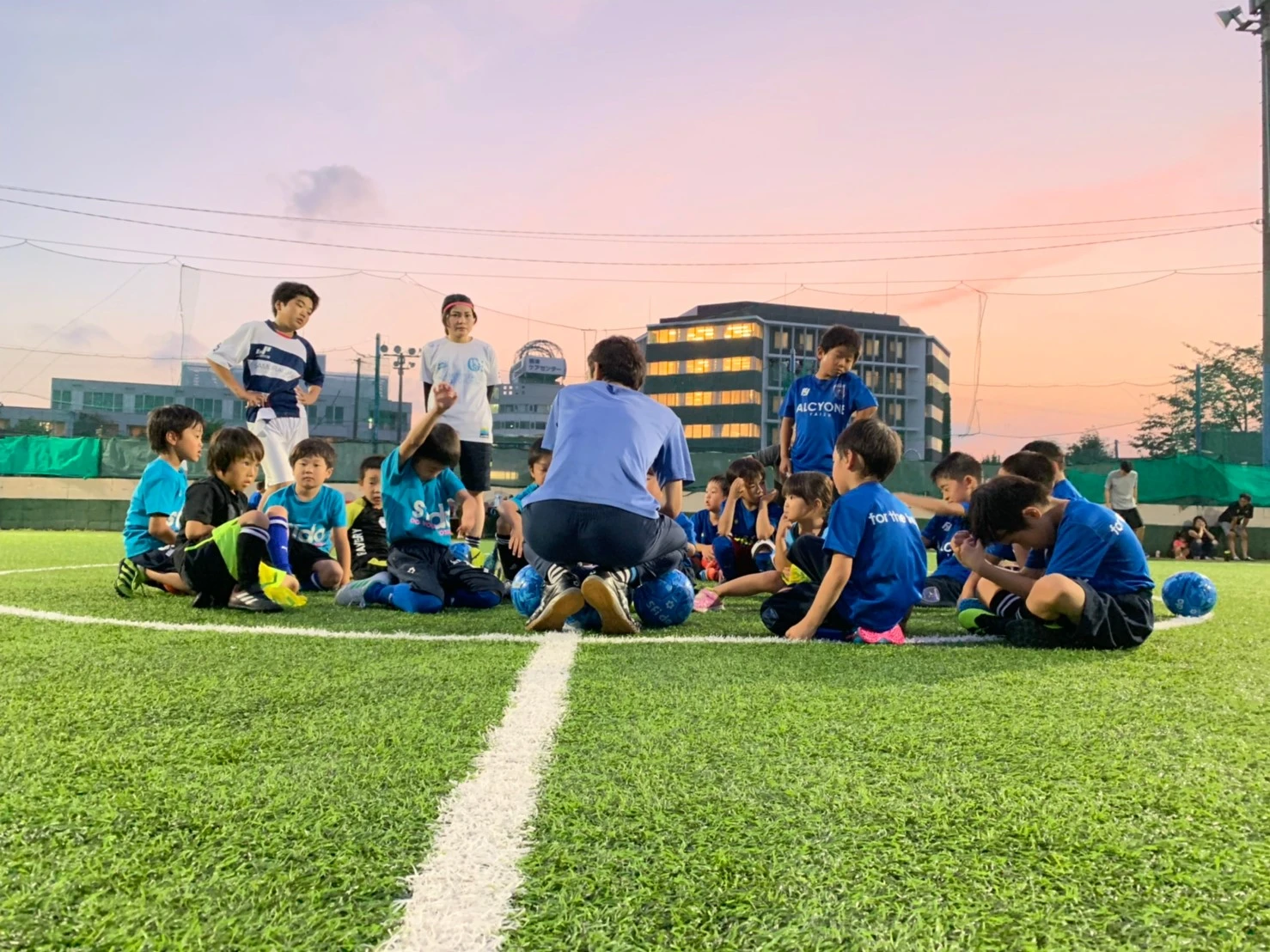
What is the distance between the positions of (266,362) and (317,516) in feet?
4.93

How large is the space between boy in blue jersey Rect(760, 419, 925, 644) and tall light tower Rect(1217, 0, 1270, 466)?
17.8 metres

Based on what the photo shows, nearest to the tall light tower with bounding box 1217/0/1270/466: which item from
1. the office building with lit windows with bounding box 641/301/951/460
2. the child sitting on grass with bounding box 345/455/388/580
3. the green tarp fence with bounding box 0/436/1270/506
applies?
the green tarp fence with bounding box 0/436/1270/506

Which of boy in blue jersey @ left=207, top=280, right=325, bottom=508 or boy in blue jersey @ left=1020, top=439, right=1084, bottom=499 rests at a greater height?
boy in blue jersey @ left=207, top=280, right=325, bottom=508

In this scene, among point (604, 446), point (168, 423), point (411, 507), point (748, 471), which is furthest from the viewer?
point (748, 471)

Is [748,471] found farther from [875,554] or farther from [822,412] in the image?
[875,554]

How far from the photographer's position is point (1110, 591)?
3.45 meters

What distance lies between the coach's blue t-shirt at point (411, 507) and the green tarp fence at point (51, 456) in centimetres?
1408

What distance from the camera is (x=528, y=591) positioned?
13.8 feet

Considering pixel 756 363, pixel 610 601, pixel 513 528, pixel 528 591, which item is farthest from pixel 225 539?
pixel 756 363

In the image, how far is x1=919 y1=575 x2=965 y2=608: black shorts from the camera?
18.7 feet

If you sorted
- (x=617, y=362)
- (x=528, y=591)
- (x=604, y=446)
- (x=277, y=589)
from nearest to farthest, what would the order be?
(x=604, y=446) → (x=617, y=362) → (x=528, y=591) → (x=277, y=589)

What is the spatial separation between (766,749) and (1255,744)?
118cm

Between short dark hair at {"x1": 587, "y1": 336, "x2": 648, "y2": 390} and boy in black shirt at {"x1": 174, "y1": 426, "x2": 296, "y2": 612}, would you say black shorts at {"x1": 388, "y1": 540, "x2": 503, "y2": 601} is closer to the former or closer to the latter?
boy in black shirt at {"x1": 174, "y1": 426, "x2": 296, "y2": 612}

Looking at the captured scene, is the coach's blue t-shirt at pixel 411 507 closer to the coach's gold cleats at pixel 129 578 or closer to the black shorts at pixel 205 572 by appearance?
the black shorts at pixel 205 572
